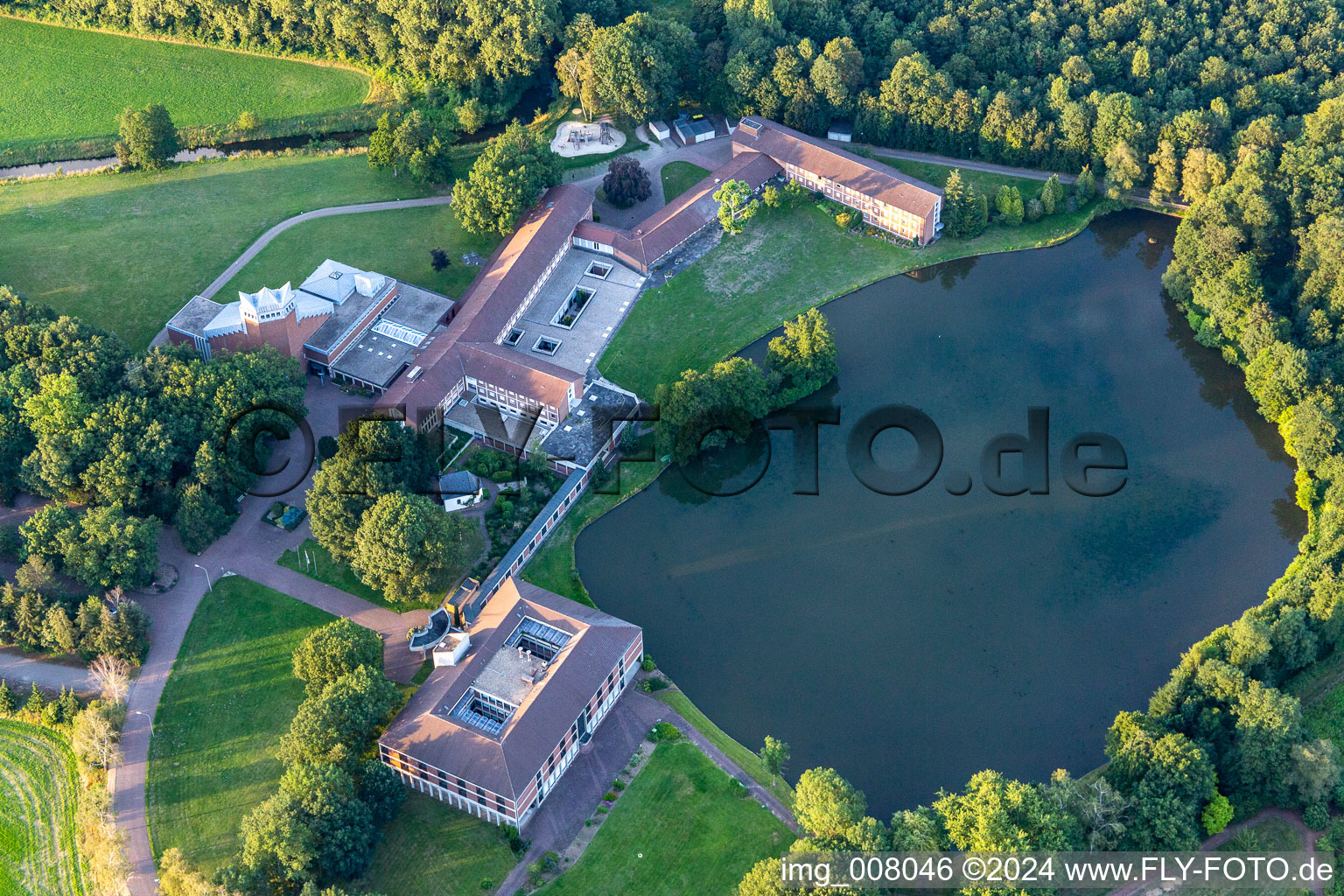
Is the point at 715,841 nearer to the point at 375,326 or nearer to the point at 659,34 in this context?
the point at 375,326

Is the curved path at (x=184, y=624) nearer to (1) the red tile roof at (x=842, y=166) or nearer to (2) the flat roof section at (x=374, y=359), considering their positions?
(2) the flat roof section at (x=374, y=359)

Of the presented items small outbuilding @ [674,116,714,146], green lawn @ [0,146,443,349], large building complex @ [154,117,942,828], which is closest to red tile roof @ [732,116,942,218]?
large building complex @ [154,117,942,828]

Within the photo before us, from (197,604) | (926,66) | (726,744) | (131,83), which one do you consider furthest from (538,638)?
(131,83)

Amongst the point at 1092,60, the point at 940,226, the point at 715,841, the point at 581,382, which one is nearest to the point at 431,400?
the point at 581,382

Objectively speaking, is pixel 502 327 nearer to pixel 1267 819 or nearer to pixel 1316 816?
pixel 1267 819

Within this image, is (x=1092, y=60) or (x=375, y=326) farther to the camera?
(x=1092, y=60)

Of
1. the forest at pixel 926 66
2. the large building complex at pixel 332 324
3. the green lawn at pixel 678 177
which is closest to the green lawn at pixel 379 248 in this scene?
the large building complex at pixel 332 324
